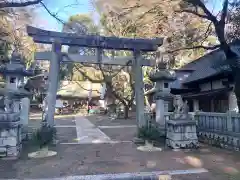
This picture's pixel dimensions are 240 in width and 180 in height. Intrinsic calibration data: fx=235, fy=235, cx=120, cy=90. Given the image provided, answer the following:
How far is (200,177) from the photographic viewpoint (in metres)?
5.53

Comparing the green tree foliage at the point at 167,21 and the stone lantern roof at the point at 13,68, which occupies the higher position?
the green tree foliage at the point at 167,21

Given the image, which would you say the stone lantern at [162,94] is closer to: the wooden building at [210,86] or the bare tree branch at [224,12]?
Result: the wooden building at [210,86]

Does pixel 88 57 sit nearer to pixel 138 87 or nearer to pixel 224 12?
pixel 138 87

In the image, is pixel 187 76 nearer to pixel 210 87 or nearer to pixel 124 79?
pixel 210 87

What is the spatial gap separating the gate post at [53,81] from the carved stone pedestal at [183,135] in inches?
186

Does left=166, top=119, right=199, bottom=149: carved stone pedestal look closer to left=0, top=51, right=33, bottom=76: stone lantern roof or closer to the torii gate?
the torii gate

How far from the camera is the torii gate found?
957 cm

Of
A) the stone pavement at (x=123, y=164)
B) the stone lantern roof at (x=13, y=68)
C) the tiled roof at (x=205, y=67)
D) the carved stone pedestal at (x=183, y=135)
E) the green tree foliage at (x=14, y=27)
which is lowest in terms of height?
the stone pavement at (x=123, y=164)

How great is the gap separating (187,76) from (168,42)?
29.3 feet

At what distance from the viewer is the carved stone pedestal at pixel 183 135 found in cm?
872

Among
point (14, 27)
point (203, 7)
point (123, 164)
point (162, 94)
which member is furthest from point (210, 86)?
point (14, 27)

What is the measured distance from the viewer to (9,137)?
7.67 meters

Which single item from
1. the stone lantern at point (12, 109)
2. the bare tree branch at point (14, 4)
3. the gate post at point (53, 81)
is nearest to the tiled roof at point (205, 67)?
the gate post at point (53, 81)

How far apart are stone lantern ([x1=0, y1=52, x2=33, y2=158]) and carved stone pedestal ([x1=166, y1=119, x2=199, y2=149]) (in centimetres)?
553
